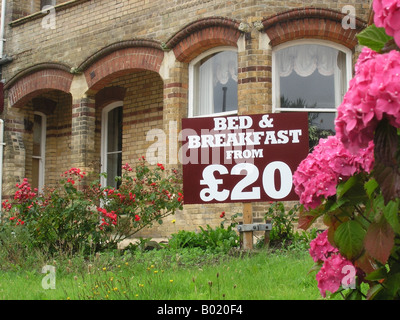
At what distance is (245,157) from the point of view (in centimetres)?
723

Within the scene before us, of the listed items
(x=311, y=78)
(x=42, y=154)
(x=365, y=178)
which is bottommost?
(x=365, y=178)

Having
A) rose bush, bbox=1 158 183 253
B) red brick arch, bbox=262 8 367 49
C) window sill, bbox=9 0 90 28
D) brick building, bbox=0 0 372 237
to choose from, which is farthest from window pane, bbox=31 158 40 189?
red brick arch, bbox=262 8 367 49

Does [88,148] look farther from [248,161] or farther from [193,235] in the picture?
[248,161]

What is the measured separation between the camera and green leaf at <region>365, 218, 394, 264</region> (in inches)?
77.3

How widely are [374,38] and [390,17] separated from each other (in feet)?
0.89

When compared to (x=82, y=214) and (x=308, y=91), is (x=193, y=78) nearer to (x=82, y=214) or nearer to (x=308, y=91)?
(x=308, y=91)

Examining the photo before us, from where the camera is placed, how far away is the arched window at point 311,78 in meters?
10.1

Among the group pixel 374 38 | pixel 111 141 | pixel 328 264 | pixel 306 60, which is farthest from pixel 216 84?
pixel 374 38

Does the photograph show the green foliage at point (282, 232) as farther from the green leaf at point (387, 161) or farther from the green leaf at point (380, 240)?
the green leaf at point (387, 161)

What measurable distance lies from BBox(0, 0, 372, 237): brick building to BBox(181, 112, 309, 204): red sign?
7.08 feet

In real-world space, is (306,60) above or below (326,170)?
above

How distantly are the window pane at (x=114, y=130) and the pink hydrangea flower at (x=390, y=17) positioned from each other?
12.1 metres

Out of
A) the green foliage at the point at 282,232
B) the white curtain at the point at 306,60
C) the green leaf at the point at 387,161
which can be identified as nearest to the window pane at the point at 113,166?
the white curtain at the point at 306,60

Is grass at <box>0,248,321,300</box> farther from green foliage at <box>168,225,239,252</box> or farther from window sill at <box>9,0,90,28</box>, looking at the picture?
window sill at <box>9,0,90,28</box>
